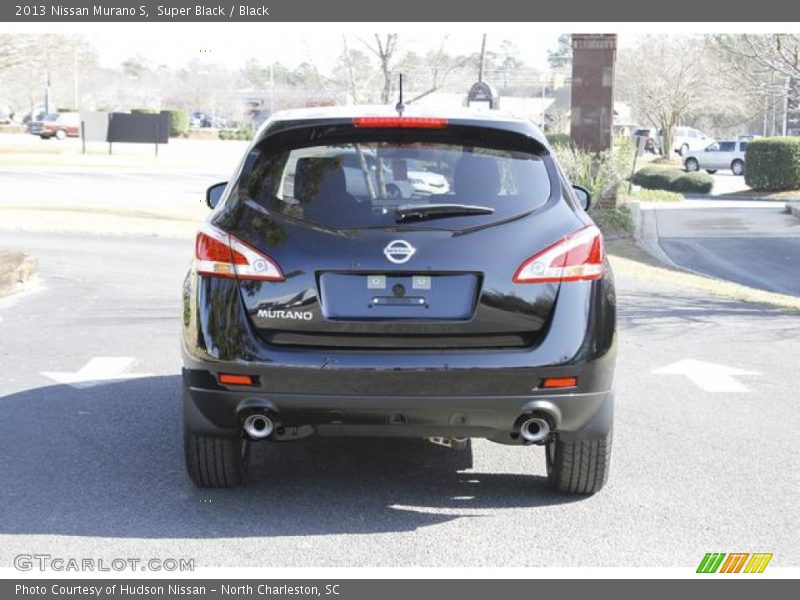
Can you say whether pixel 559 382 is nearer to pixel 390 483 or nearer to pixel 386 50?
pixel 390 483

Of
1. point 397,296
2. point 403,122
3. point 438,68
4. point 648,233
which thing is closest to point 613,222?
point 648,233

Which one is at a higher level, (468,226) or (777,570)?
(468,226)

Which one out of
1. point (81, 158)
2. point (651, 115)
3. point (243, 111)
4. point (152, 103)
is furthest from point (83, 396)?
point (152, 103)

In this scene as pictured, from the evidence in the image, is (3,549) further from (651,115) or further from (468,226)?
(651,115)

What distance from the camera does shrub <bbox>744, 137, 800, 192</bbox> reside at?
35.8 metres

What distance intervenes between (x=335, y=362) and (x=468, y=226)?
31.2 inches

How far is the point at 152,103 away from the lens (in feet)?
408

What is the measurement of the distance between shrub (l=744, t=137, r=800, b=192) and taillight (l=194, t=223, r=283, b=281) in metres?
33.2

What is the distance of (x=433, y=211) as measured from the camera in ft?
16.0

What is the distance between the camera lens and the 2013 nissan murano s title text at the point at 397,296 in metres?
4.73

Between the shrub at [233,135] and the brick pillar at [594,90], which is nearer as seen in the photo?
the brick pillar at [594,90]

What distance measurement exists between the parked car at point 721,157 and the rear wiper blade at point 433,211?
50883 millimetres

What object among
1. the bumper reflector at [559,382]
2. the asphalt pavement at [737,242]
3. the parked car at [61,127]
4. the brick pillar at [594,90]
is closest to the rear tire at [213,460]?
the bumper reflector at [559,382]

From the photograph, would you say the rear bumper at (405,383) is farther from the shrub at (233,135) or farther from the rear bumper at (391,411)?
the shrub at (233,135)
